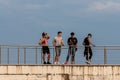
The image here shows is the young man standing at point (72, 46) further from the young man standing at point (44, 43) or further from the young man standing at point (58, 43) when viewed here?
the young man standing at point (44, 43)

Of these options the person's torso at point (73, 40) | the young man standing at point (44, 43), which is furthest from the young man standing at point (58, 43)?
the person's torso at point (73, 40)

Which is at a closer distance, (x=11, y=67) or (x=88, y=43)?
(x=11, y=67)

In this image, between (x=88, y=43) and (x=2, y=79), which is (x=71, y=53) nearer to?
(x=88, y=43)

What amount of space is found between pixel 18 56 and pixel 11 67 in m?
1.15

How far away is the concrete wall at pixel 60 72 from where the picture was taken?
34.0 m

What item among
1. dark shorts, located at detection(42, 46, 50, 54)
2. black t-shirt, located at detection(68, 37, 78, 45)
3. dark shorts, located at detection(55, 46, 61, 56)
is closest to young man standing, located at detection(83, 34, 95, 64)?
black t-shirt, located at detection(68, 37, 78, 45)

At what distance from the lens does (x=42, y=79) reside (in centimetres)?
3419

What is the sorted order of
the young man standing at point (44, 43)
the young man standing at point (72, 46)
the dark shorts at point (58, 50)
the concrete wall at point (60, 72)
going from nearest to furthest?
the concrete wall at point (60, 72) < the young man standing at point (44, 43) < the dark shorts at point (58, 50) < the young man standing at point (72, 46)

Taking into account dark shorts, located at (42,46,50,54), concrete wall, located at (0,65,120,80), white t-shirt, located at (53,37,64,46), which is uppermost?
white t-shirt, located at (53,37,64,46)

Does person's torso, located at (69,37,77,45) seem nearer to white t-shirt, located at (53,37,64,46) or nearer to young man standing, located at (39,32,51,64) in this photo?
white t-shirt, located at (53,37,64,46)

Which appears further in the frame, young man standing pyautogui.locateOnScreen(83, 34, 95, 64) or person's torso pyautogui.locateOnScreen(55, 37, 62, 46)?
young man standing pyautogui.locateOnScreen(83, 34, 95, 64)

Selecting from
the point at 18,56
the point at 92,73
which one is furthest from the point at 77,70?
the point at 18,56

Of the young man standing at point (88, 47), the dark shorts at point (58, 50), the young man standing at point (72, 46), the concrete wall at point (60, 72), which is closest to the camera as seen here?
the concrete wall at point (60, 72)

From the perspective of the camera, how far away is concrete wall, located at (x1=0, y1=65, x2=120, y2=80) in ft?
111
